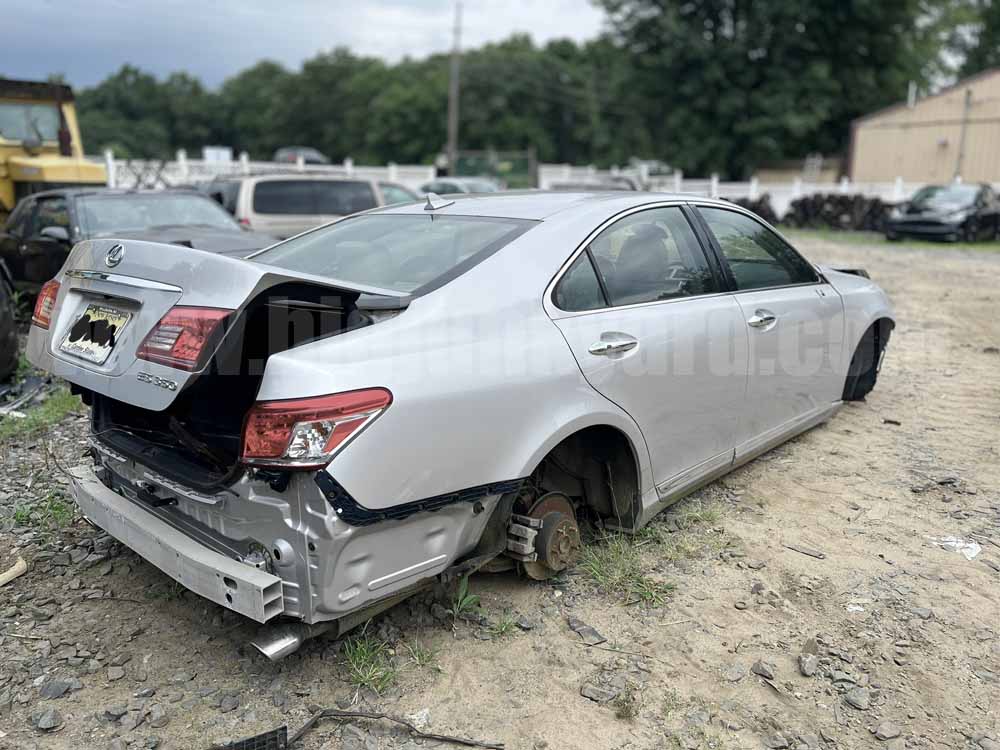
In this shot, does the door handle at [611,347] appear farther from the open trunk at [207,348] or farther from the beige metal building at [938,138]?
the beige metal building at [938,138]

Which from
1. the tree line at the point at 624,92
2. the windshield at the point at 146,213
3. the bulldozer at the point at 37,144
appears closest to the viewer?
the windshield at the point at 146,213

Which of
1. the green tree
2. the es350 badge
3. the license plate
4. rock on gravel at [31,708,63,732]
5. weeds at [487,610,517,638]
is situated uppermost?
the green tree

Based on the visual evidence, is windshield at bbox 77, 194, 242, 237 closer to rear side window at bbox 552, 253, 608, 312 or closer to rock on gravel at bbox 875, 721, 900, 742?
rear side window at bbox 552, 253, 608, 312

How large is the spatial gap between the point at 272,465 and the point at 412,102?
62.7 m

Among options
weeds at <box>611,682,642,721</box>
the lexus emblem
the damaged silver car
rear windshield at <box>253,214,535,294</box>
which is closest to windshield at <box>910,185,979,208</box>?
the damaged silver car

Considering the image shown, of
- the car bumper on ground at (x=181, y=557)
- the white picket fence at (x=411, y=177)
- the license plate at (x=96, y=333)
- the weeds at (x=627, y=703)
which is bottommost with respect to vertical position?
the weeds at (x=627, y=703)

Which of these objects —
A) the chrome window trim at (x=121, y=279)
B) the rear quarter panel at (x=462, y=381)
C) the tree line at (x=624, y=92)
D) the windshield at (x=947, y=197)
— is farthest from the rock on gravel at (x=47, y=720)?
the tree line at (x=624, y=92)

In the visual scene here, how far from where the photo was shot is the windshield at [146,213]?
313 inches

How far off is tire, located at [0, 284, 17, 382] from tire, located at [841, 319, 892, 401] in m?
5.98

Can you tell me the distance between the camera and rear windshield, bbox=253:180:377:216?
1120 centimetres

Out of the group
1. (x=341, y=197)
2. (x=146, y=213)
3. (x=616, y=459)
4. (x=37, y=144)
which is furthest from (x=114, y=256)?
(x=37, y=144)

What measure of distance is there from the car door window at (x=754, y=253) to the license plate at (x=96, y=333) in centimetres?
270

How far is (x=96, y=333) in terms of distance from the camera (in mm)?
2867

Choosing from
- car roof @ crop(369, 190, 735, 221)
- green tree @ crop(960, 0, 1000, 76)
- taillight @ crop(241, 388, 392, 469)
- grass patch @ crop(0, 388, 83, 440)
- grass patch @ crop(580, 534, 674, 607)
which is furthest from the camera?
green tree @ crop(960, 0, 1000, 76)
